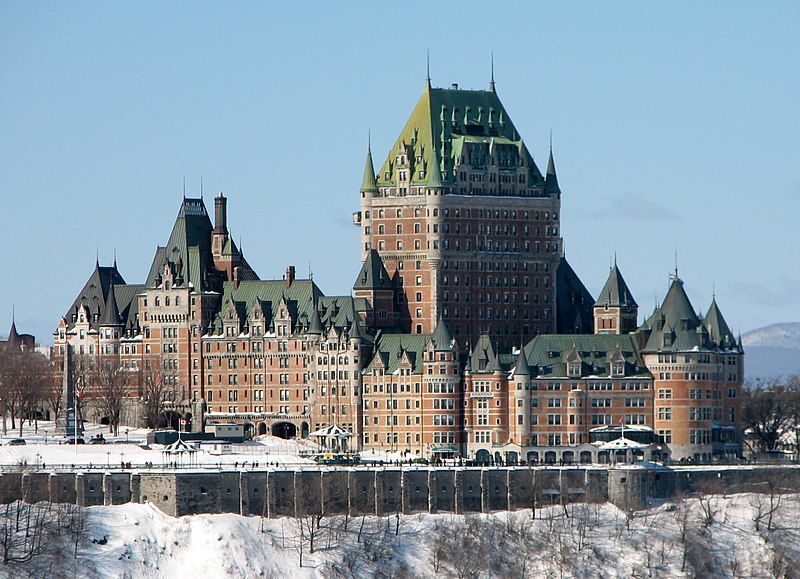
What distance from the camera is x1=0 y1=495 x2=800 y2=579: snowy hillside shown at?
615ft

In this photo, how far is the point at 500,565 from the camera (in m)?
193

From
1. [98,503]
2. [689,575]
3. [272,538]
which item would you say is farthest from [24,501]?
[689,575]

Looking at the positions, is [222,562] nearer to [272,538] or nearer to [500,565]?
[272,538]

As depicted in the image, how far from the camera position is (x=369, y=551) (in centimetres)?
19300

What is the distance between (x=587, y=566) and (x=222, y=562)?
26.3m

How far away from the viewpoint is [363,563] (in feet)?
628

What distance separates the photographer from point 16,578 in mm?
181000

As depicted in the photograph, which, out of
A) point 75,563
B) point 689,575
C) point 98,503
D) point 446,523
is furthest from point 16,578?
point 689,575

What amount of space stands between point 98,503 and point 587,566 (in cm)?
3585

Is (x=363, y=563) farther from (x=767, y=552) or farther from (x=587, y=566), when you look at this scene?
(x=767, y=552)

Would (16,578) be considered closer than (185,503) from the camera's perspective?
Yes

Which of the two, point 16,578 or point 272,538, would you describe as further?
point 272,538

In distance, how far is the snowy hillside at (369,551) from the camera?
615ft

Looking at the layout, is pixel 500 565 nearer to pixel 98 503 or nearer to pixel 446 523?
pixel 446 523
